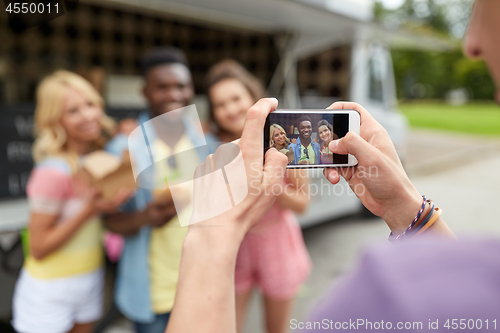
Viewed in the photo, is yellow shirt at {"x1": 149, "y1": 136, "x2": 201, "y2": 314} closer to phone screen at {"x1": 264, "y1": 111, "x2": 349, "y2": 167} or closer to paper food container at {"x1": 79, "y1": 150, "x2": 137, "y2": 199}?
paper food container at {"x1": 79, "y1": 150, "x2": 137, "y2": 199}

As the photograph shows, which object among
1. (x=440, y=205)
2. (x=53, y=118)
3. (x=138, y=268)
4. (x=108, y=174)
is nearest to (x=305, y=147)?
(x=108, y=174)

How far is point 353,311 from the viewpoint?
32cm

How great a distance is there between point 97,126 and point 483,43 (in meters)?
1.53

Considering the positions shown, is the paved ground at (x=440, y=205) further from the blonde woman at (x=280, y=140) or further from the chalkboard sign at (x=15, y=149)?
the chalkboard sign at (x=15, y=149)

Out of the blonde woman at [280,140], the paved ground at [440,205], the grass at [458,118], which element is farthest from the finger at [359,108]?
the grass at [458,118]

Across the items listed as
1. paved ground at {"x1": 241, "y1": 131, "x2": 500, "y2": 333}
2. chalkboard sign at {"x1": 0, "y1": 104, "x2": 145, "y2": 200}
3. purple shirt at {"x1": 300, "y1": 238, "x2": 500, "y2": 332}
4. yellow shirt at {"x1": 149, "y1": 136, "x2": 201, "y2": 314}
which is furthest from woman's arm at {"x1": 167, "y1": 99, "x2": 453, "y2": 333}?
chalkboard sign at {"x1": 0, "y1": 104, "x2": 145, "y2": 200}

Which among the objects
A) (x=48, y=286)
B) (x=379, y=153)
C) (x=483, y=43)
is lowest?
(x=48, y=286)

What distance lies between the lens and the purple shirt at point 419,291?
30 cm

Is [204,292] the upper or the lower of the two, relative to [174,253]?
upper

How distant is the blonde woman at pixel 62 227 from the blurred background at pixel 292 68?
415 millimetres

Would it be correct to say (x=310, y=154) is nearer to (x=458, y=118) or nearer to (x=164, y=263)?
(x=164, y=263)

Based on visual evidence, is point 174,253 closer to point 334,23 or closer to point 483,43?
point 483,43

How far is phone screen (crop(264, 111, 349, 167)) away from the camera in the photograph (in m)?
0.62

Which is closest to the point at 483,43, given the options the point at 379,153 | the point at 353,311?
the point at 379,153
